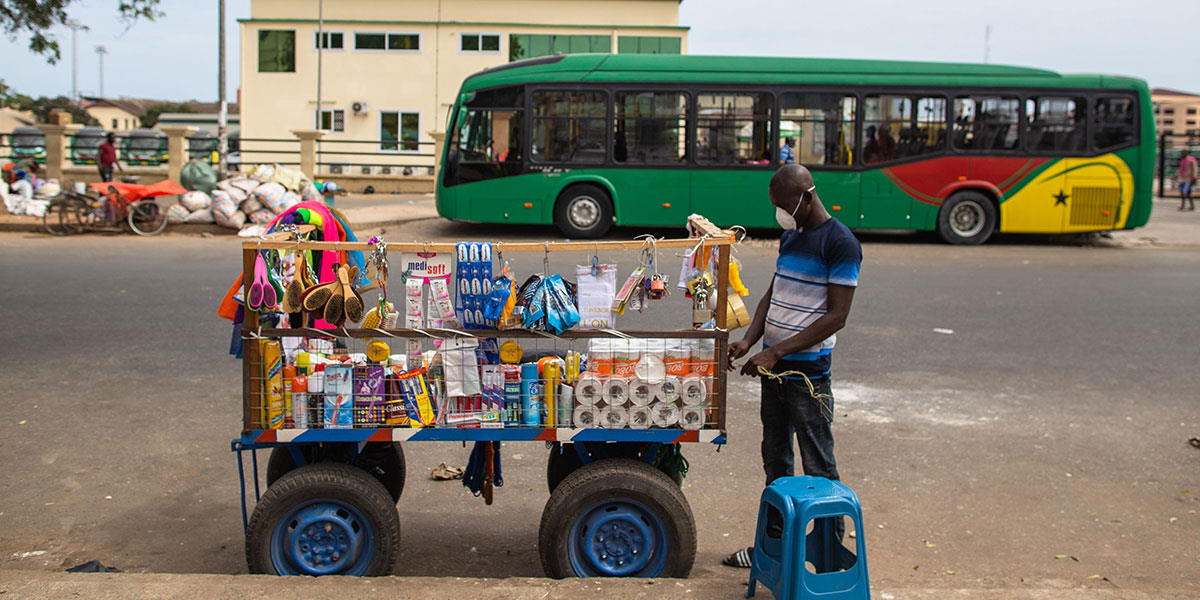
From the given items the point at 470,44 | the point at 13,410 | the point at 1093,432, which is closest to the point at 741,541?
the point at 1093,432

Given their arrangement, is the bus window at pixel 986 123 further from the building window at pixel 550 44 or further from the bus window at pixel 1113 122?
the building window at pixel 550 44

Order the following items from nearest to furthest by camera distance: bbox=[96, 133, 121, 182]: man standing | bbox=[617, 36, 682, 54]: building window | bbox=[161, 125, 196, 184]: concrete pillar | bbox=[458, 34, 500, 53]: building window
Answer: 1. bbox=[96, 133, 121, 182]: man standing
2. bbox=[161, 125, 196, 184]: concrete pillar
3. bbox=[617, 36, 682, 54]: building window
4. bbox=[458, 34, 500, 53]: building window

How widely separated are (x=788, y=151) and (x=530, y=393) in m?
14.3

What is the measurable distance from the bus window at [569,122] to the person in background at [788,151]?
289 cm

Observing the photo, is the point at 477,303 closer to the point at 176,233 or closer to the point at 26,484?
the point at 26,484

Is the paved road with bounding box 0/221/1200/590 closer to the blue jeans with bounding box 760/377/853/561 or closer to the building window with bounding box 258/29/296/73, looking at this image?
the blue jeans with bounding box 760/377/853/561

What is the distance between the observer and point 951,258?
16.3m

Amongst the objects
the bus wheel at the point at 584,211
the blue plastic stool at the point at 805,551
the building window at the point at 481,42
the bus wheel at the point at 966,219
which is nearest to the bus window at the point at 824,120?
the bus wheel at the point at 966,219

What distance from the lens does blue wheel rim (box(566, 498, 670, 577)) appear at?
14.2 ft

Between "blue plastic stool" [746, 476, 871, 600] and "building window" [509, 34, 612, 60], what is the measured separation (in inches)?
1470

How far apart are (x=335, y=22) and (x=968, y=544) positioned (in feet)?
125

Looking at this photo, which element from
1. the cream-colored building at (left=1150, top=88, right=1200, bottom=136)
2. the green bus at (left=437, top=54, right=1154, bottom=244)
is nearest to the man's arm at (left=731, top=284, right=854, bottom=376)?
the green bus at (left=437, top=54, right=1154, bottom=244)

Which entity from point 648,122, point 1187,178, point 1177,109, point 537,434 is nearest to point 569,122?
point 648,122

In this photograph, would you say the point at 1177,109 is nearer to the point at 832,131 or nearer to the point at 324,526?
the point at 832,131
